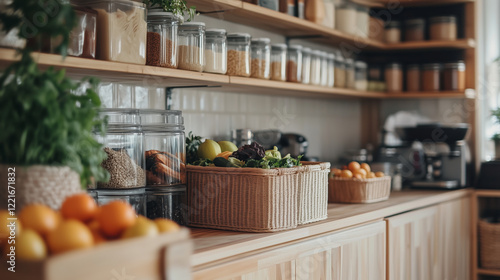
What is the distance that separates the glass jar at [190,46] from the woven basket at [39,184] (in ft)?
2.71

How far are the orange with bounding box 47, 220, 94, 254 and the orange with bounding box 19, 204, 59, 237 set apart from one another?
3 cm

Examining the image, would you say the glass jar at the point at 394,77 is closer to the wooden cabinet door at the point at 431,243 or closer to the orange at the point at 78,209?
the wooden cabinet door at the point at 431,243

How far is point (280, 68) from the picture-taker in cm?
265

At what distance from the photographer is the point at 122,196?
1.86 metres

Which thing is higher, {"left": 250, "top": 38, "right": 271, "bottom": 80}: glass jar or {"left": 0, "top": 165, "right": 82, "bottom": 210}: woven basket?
{"left": 250, "top": 38, "right": 271, "bottom": 80}: glass jar

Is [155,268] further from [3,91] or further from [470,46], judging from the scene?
[470,46]

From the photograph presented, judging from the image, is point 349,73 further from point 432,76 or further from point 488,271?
point 488,271

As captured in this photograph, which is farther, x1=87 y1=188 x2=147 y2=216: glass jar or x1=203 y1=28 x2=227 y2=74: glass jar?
x1=203 y1=28 x2=227 y2=74: glass jar

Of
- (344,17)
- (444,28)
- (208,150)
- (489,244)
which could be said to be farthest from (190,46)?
(489,244)

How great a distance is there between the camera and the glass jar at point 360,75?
3.51 m

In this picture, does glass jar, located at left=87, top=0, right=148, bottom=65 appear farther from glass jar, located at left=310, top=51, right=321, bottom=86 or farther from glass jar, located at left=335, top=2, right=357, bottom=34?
glass jar, located at left=335, top=2, right=357, bottom=34

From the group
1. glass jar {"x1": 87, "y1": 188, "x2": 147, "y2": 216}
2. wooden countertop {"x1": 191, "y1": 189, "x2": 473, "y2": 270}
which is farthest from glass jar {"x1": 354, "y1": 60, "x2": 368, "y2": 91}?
glass jar {"x1": 87, "y1": 188, "x2": 147, "y2": 216}

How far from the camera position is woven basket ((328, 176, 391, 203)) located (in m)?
2.73

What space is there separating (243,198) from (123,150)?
0.42 metres
